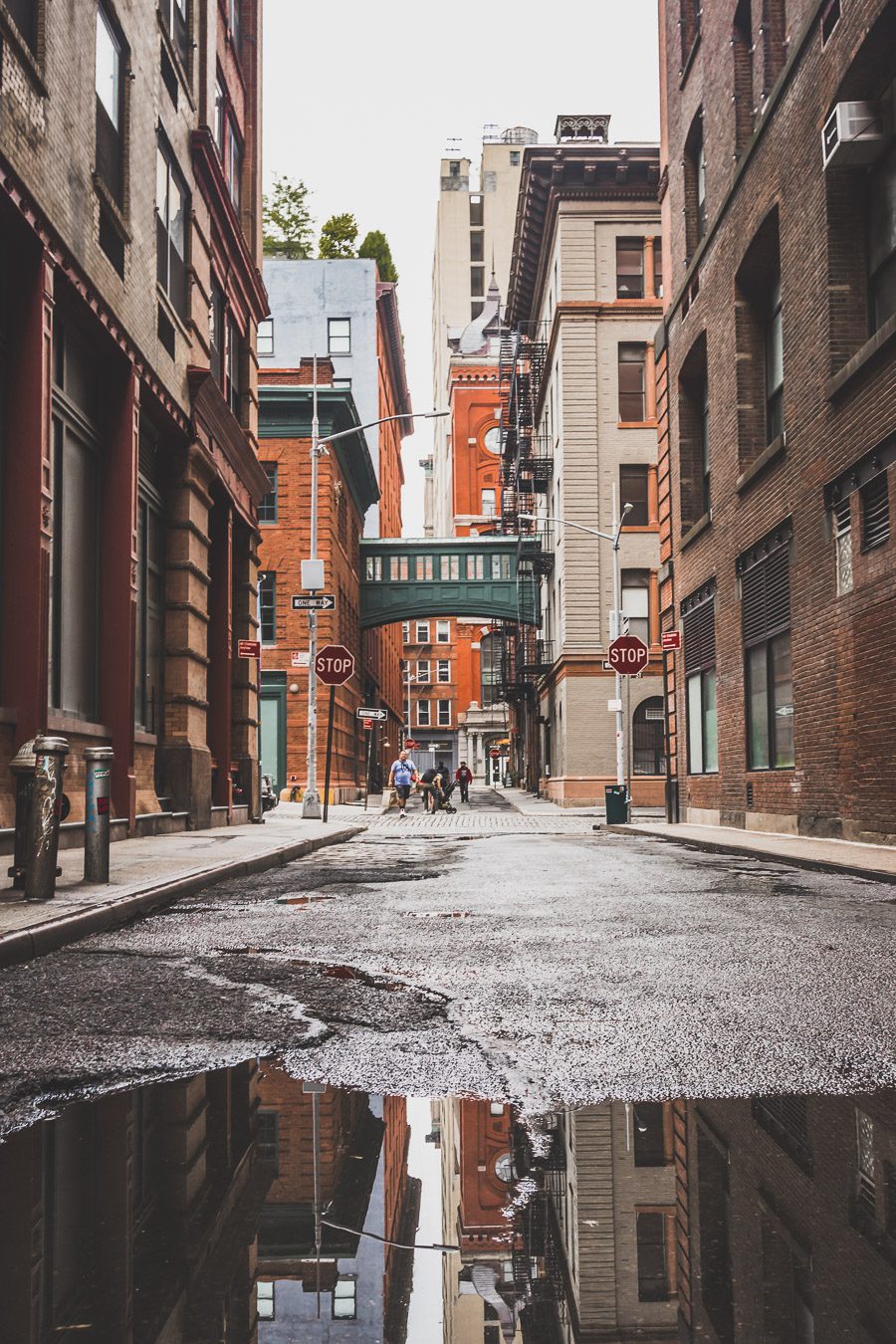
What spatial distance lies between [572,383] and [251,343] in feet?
63.4

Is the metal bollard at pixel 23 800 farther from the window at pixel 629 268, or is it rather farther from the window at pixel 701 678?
the window at pixel 629 268

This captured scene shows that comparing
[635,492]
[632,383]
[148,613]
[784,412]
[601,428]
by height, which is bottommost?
[148,613]

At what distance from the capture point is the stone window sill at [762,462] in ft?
60.0

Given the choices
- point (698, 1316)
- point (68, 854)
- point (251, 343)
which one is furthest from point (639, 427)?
point (698, 1316)

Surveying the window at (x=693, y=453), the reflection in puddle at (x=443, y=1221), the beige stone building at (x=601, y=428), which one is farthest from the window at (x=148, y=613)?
the beige stone building at (x=601, y=428)

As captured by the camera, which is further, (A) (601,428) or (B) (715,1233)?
(A) (601,428)

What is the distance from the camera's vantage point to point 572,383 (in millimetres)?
43219

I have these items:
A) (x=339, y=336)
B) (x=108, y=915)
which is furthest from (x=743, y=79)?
(x=339, y=336)

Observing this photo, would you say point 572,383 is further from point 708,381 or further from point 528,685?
point 708,381

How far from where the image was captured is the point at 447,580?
54562mm

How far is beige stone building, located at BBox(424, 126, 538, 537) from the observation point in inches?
4596

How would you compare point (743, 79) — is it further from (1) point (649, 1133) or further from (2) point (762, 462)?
(1) point (649, 1133)

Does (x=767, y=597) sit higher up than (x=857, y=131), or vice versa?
(x=857, y=131)

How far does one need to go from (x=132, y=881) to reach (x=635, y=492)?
119 ft
